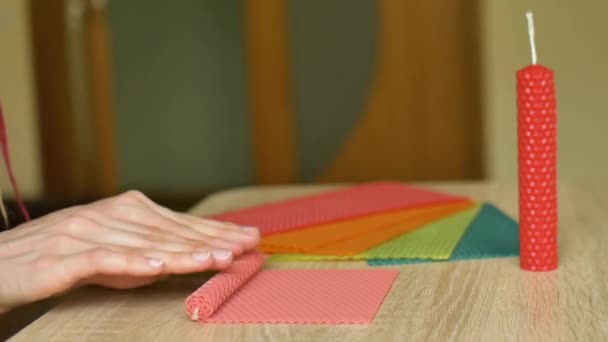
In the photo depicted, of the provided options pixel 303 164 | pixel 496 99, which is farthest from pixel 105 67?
pixel 496 99

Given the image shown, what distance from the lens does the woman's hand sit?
2.98 ft

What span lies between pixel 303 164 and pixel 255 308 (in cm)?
295

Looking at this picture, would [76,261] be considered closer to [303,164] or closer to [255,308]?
[255,308]

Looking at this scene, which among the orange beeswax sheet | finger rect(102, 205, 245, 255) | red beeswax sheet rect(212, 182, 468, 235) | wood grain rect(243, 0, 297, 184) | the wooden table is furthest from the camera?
wood grain rect(243, 0, 297, 184)

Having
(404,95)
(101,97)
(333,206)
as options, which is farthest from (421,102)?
(333,206)

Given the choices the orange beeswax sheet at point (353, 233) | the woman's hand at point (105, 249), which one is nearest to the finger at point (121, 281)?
the woman's hand at point (105, 249)

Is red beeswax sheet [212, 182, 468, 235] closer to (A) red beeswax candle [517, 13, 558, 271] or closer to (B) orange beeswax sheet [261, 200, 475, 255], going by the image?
(B) orange beeswax sheet [261, 200, 475, 255]

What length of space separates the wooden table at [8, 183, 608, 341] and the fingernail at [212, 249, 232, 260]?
6 cm

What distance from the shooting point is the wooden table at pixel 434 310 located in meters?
0.81

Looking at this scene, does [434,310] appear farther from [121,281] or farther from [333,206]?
[333,206]

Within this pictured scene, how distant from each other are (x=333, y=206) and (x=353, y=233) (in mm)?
190

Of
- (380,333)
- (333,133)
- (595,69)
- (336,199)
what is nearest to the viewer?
(380,333)

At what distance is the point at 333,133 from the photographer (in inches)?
147

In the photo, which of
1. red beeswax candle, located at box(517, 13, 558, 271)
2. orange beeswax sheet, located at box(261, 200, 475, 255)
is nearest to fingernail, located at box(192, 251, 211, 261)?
orange beeswax sheet, located at box(261, 200, 475, 255)
